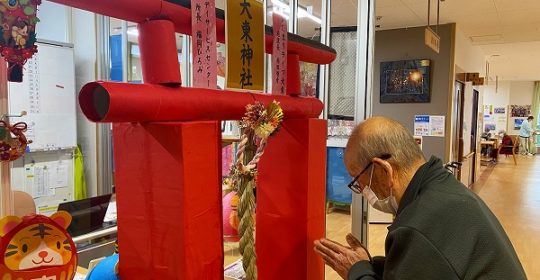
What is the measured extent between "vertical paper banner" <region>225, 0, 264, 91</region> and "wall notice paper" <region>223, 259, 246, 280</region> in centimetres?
66

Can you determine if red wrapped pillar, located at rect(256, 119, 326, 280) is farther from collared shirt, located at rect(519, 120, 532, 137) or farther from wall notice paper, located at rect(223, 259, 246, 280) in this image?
collared shirt, located at rect(519, 120, 532, 137)

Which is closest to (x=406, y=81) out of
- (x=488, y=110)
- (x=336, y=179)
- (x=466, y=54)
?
(x=466, y=54)

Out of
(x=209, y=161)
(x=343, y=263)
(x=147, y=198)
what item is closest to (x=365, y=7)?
(x=343, y=263)

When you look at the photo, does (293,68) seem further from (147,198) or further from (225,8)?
(147,198)

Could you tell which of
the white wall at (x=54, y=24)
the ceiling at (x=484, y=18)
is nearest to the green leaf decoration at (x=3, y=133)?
the white wall at (x=54, y=24)

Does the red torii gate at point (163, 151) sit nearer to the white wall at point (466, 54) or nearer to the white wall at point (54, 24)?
the white wall at point (54, 24)

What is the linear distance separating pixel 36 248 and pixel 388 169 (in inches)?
38.2

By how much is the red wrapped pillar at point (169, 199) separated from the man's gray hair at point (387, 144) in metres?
0.57

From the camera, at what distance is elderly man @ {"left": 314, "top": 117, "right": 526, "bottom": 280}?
3.34ft

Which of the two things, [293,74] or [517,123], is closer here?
[293,74]

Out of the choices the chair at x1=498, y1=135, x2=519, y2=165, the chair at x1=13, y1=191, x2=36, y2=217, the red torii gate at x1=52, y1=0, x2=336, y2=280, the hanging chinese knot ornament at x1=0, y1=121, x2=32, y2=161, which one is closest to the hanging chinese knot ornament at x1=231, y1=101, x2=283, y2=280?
the red torii gate at x1=52, y1=0, x2=336, y2=280

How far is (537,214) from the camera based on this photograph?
19.3 ft

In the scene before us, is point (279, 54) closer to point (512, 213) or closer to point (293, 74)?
point (293, 74)

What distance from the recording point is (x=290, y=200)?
4.12ft
